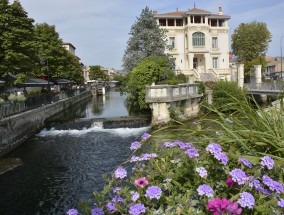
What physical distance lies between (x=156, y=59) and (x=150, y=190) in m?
29.3

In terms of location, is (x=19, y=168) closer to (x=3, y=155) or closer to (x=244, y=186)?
(x=3, y=155)

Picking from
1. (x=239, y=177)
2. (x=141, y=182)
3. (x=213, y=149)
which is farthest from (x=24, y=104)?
(x=239, y=177)

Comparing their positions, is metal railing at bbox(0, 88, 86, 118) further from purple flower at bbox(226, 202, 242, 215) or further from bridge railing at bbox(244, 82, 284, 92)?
bridge railing at bbox(244, 82, 284, 92)

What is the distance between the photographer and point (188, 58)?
49312 millimetres

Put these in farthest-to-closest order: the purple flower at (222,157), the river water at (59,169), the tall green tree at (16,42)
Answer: the tall green tree at (16,42), the river water at (59,169), the purple flower at (222,157)

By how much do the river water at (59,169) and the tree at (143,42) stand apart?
19.3 metres

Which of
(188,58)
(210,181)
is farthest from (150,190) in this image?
(188,58)

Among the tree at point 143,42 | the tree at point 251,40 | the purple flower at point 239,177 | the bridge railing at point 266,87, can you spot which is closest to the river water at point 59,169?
the purple flower at point 239,177

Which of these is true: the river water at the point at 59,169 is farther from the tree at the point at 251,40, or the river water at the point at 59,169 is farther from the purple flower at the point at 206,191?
the tree at the point at 251,40

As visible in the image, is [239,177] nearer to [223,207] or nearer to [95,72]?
[223,207]

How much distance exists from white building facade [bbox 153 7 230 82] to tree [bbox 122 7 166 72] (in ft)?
28.5

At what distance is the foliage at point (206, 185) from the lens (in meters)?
2.34

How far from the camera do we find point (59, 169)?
12539 millimetres

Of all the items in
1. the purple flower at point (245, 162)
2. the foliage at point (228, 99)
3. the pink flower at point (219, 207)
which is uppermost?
the foliage at point (228, 99)
